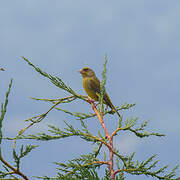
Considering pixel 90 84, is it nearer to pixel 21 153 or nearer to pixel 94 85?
pixel 94 85

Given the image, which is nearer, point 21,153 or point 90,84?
point 21,153

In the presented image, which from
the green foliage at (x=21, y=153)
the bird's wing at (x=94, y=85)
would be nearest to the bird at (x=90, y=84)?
the bird's wing at (x=94, y=85)

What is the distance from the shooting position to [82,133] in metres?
4.08

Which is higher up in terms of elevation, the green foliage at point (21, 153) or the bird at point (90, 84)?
the bird at point (90, 84)

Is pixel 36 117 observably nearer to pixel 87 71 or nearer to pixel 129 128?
pixel 129 128

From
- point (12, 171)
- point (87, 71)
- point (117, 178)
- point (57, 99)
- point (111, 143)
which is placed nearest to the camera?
point (12, 171)

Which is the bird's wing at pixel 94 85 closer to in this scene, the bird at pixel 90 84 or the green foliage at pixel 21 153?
the bird at pixel 90 84

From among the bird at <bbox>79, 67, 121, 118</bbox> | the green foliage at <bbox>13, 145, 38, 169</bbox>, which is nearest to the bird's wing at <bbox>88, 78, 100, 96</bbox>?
the bird at <bbox>79, 67, 121, 118</bbox>

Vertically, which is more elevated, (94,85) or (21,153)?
(94,85)

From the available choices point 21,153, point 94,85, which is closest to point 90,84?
point 94,85

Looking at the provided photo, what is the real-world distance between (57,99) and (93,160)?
1.14 m

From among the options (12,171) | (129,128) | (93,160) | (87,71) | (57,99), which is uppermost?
(87,71)

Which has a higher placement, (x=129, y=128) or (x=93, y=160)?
(x=129, y=128)

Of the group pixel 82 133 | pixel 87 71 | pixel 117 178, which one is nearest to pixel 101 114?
pixel 82 133
